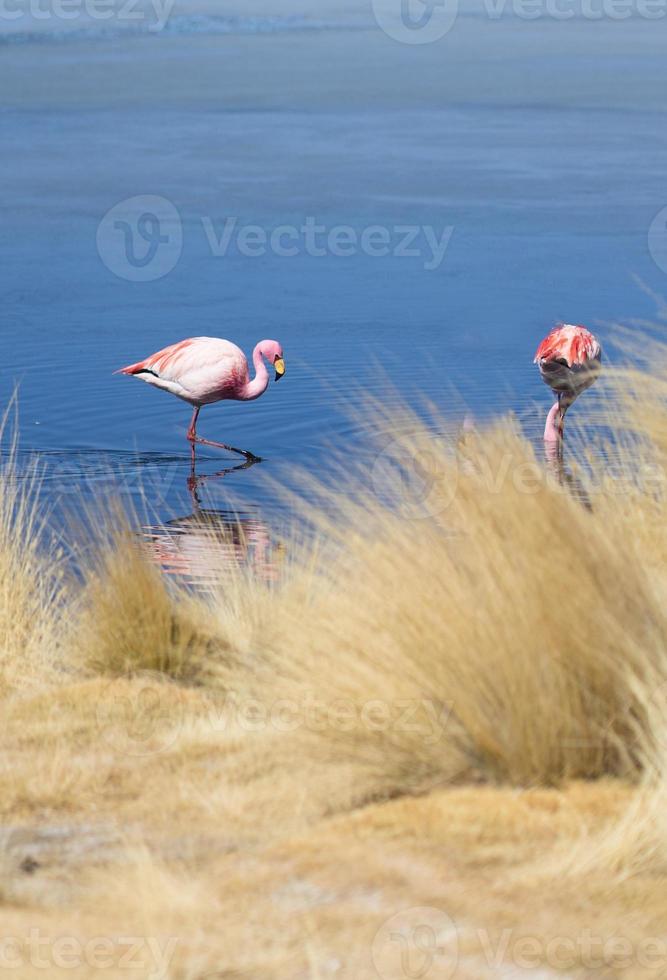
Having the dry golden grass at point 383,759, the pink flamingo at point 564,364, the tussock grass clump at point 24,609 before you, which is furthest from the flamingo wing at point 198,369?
the dry golden grass at point 383,759

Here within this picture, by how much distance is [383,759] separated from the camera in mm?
4258

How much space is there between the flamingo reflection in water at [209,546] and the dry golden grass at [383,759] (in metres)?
0.67

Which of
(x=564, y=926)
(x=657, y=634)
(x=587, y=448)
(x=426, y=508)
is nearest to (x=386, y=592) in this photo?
(x=426, y=508)

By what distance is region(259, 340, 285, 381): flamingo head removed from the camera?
1182cm

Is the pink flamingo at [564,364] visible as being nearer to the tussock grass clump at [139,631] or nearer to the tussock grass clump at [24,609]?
the tussock grass clump at [24,609]

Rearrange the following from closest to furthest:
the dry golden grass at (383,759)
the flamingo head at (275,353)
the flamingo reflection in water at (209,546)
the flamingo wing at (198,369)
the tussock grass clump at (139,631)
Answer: the dry golden grass at (383,759) < the tussock grass clump at (139,631) < the flamingo reflection in water at (209,546) < the flamingo wing at (198,369) < the flamingo head at (275,353)

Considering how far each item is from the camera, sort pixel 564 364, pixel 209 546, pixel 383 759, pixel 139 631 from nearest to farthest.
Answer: pixel 383 759 < pixel 139 631 < pixel 209 546 < pixel 564 364

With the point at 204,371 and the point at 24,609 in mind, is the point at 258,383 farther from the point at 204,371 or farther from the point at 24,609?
the point at 24,609

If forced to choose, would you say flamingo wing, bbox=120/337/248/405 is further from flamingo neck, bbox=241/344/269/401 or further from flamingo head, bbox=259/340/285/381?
flamingo head, bbox=259/340/285/381

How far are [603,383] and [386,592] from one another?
8.17 ft

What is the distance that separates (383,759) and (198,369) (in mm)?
7536

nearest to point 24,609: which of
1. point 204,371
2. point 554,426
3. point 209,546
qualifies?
point 209,546

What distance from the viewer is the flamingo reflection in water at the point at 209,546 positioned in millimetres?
6203

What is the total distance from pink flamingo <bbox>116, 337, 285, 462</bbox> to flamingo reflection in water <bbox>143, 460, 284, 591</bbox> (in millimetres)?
690
